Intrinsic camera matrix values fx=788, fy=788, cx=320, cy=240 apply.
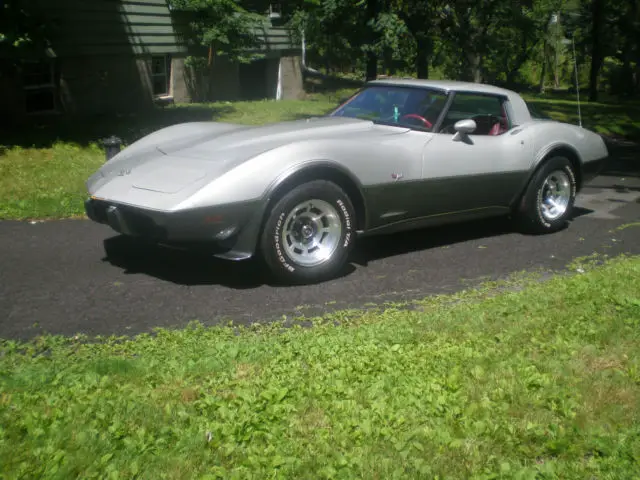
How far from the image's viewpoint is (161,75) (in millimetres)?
19797

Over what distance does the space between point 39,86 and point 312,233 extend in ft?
36.2

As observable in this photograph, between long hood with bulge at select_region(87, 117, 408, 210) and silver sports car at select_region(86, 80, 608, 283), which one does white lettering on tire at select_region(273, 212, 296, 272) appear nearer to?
silver sports car at select_region(86, 80, 608, 283)

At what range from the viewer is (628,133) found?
61.4ft

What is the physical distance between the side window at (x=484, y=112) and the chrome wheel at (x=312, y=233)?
180cm

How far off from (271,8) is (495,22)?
9851 millimetres

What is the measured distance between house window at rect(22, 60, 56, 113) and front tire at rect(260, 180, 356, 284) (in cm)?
1061

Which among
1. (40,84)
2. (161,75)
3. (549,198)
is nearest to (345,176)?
(549,198)

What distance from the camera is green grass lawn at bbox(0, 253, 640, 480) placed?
2.95 m

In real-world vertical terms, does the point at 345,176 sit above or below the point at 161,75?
below

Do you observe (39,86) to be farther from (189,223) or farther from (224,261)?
(189,223)

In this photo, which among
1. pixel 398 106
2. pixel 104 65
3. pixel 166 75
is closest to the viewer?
pixel 398 106

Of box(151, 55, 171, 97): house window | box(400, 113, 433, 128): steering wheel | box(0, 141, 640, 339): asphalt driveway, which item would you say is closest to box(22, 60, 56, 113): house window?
box(151, 55, 171, 97): house window

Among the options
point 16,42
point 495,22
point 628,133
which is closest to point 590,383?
point 16,42

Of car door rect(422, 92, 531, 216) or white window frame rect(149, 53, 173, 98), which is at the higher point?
white window frame rect(149, 53, 173, 98)
